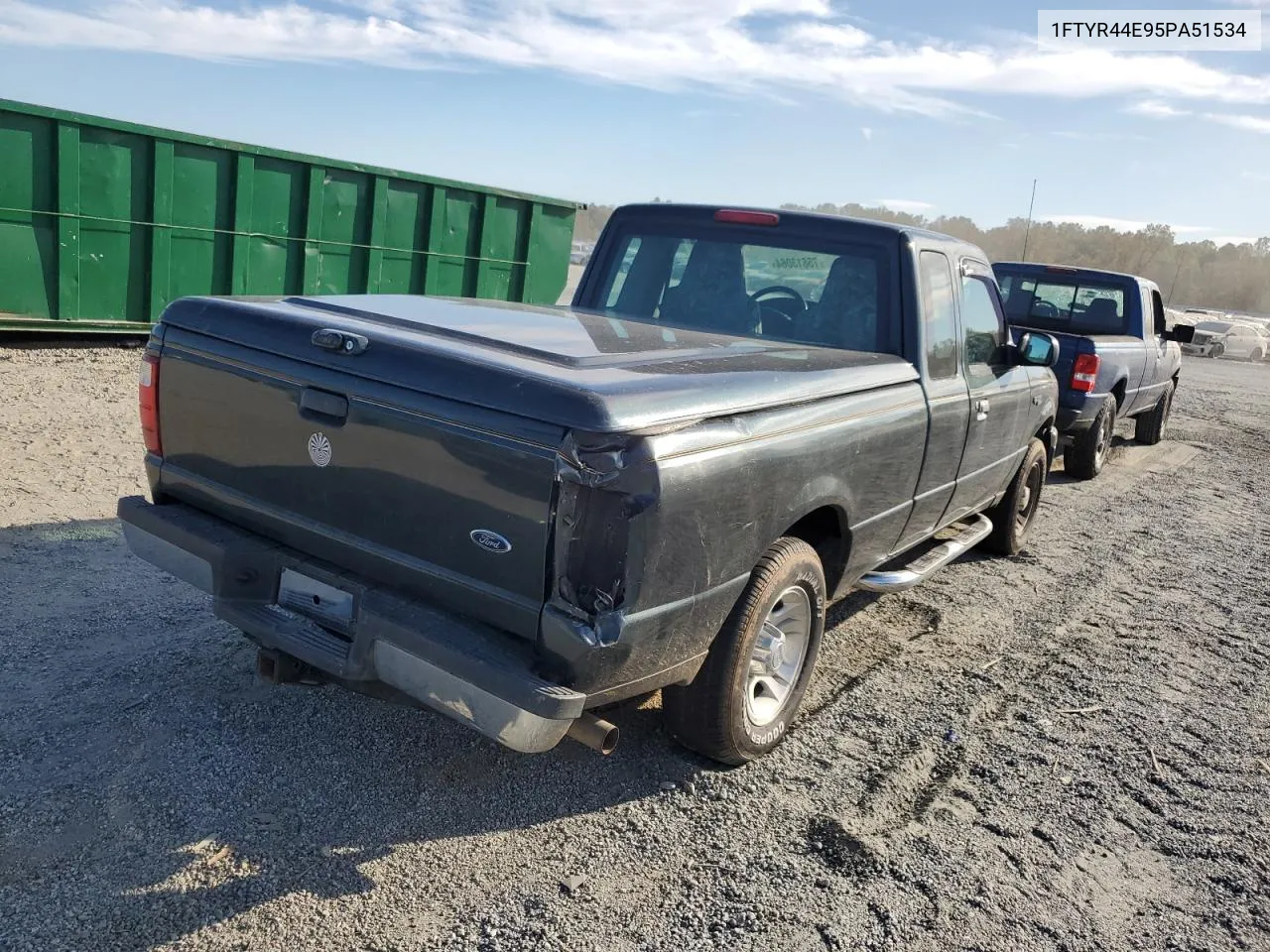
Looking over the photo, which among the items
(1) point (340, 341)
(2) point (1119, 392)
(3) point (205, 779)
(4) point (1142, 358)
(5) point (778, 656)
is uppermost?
(1) point (340, 341)

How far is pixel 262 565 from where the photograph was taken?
10.6ft

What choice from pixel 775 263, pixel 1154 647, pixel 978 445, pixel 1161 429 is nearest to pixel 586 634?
pixel 775 263

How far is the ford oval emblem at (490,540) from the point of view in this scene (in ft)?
8.91

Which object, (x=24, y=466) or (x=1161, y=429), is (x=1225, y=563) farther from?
(x=24, y=466)

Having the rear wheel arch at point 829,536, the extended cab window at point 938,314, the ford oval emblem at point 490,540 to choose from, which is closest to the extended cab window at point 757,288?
the extended cab window at point 938,314

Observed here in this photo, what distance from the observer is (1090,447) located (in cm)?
984

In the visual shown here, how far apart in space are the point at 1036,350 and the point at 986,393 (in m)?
0.55

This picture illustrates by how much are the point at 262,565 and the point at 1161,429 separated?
41.9 feet

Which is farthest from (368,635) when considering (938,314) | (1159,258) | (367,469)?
(1159,258)

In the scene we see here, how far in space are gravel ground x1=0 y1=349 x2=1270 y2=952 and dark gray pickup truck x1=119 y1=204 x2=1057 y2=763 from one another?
41cm

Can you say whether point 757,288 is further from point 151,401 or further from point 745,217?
point 151,401

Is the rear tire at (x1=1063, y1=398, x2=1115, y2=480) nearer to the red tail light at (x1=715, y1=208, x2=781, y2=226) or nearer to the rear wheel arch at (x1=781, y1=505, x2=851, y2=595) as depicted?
the red tail light at (x1=715, y1=208, x2=781, y2=226)

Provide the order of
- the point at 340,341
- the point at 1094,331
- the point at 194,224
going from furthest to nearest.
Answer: the point at 1094,331, the point at 194,224, the point at 340,341

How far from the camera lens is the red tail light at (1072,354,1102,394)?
8.98 meters
